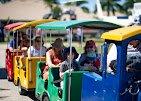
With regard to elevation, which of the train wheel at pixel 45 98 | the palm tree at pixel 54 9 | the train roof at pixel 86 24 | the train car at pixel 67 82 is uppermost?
the train roof at pixel 86 24

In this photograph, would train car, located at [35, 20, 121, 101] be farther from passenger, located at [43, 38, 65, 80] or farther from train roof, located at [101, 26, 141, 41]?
train roof, located at [101, 26, 141, 41]

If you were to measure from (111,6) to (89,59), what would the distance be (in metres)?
72.3

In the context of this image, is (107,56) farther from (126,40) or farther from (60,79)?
(60,79)

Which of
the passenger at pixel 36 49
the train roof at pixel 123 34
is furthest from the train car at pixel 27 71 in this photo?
the train roof at pixel 123 34

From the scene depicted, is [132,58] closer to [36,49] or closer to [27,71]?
[27,71]

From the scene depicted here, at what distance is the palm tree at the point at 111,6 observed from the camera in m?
80.4

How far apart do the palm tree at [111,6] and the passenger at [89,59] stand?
71.3 m

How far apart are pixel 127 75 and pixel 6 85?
779 cm

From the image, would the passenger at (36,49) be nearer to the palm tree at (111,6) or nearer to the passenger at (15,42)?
the passenger at (15,42)

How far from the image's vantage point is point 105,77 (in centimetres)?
688

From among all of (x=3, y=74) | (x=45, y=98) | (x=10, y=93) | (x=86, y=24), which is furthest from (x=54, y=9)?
(x=86, y=24)

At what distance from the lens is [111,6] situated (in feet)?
265

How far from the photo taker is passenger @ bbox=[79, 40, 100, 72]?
8.85 m

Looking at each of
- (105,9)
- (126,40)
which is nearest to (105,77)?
(126,40)
